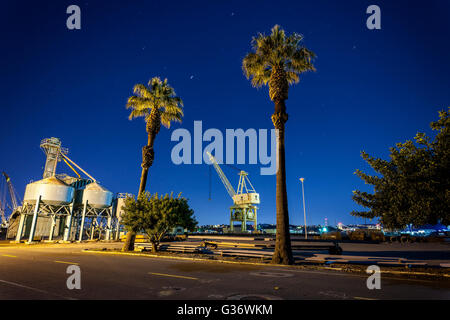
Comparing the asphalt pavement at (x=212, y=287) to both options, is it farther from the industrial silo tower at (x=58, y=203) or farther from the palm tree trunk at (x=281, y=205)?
the industrial silo tower at (x=58, y=203)

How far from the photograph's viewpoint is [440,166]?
961 cm

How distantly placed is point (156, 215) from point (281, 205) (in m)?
10.9

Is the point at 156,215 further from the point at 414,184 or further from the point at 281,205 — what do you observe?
the point at 414,184

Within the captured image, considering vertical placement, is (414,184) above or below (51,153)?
below

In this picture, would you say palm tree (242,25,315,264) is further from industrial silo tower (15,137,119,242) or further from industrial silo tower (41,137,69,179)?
industrial silo tower (41,137,69,179)

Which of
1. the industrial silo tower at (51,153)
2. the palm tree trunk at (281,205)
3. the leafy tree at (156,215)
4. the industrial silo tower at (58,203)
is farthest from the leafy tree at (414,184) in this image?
the industrial silo tower at (51,153)

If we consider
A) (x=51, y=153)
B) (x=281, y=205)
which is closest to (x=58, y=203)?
(x=51, y=153)

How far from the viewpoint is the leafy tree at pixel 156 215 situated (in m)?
20.9

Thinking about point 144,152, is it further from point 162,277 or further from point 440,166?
point 440,166

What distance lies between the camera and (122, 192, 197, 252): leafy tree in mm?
20859

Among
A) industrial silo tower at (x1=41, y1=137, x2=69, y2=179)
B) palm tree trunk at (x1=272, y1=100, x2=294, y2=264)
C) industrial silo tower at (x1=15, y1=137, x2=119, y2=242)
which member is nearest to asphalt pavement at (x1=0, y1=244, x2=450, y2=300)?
palm tree trunk at (x1=272, y1=100, x2=294, y2=264)

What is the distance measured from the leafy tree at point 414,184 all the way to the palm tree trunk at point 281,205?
468 cm

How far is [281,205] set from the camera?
1552 cm
